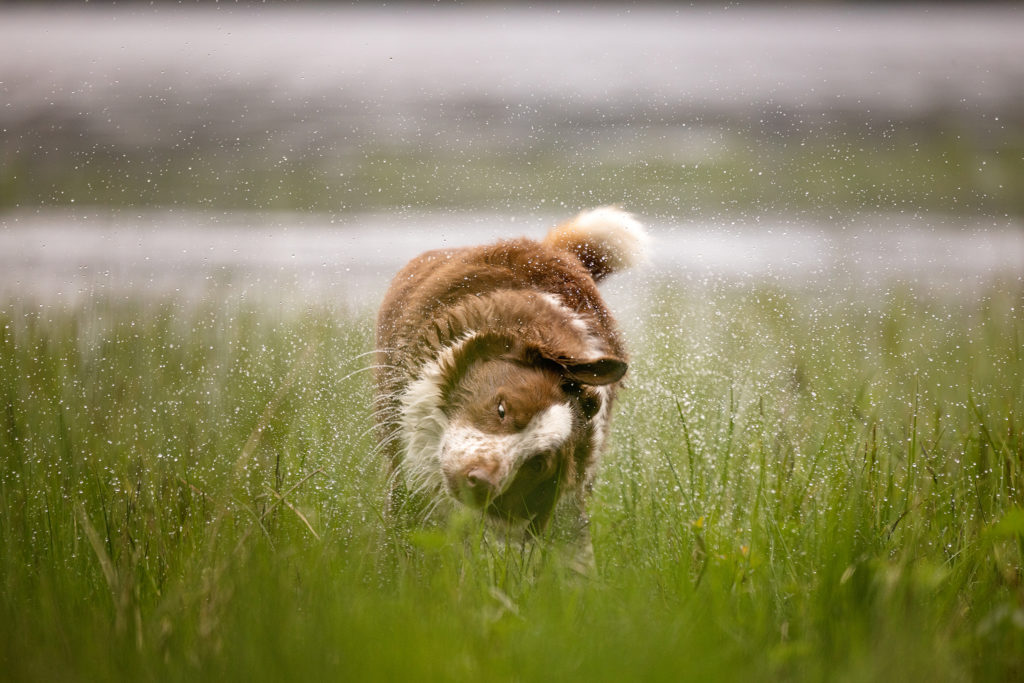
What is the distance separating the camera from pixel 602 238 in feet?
14.1

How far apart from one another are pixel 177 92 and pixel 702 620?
307 centimetres

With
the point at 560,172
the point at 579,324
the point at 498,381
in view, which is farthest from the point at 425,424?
the point at 560,172

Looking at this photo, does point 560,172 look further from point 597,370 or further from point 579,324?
point 597,370

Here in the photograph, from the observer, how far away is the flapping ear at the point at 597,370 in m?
2.91

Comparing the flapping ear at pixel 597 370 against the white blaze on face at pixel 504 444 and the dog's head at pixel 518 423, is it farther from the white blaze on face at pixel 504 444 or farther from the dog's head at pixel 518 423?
the white blaze on face at pixel 504 444

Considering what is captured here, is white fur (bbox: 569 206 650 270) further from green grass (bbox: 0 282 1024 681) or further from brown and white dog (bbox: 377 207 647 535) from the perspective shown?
green grass (bbox: 0 282 1024 681)

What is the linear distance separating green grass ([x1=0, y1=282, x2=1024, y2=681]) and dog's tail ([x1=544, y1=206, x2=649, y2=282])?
0.48m

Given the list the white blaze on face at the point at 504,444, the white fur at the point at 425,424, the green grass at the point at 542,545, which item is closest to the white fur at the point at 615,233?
the green grass at the point at 542,545

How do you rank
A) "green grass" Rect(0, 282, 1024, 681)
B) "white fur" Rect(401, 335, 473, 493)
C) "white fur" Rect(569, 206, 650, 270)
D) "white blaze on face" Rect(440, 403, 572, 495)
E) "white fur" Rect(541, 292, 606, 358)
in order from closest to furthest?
"green grass" Rect(0, 282, 1024, 681) < "white blaze on face" Rect(440, 403, 572, 495) < "white fur" Rect(401, 335, 473, 493) < "white fur" Rect(541, 292, 606, 358) < "white fur" Rect(569, 206, 650, 270)

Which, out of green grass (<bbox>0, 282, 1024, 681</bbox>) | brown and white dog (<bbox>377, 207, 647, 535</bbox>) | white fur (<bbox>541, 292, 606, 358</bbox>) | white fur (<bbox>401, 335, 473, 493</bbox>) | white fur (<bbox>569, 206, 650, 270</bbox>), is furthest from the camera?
white fur (<bbox>569, 206, 650, 270</bbox>)

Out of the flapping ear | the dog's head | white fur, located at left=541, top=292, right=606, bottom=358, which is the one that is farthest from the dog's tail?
the flapping ear

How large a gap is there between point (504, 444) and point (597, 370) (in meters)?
0.45

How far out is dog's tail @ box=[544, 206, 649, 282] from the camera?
425 centimetres

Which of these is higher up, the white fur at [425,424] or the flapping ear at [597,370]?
the flapping ear at [597,370]
